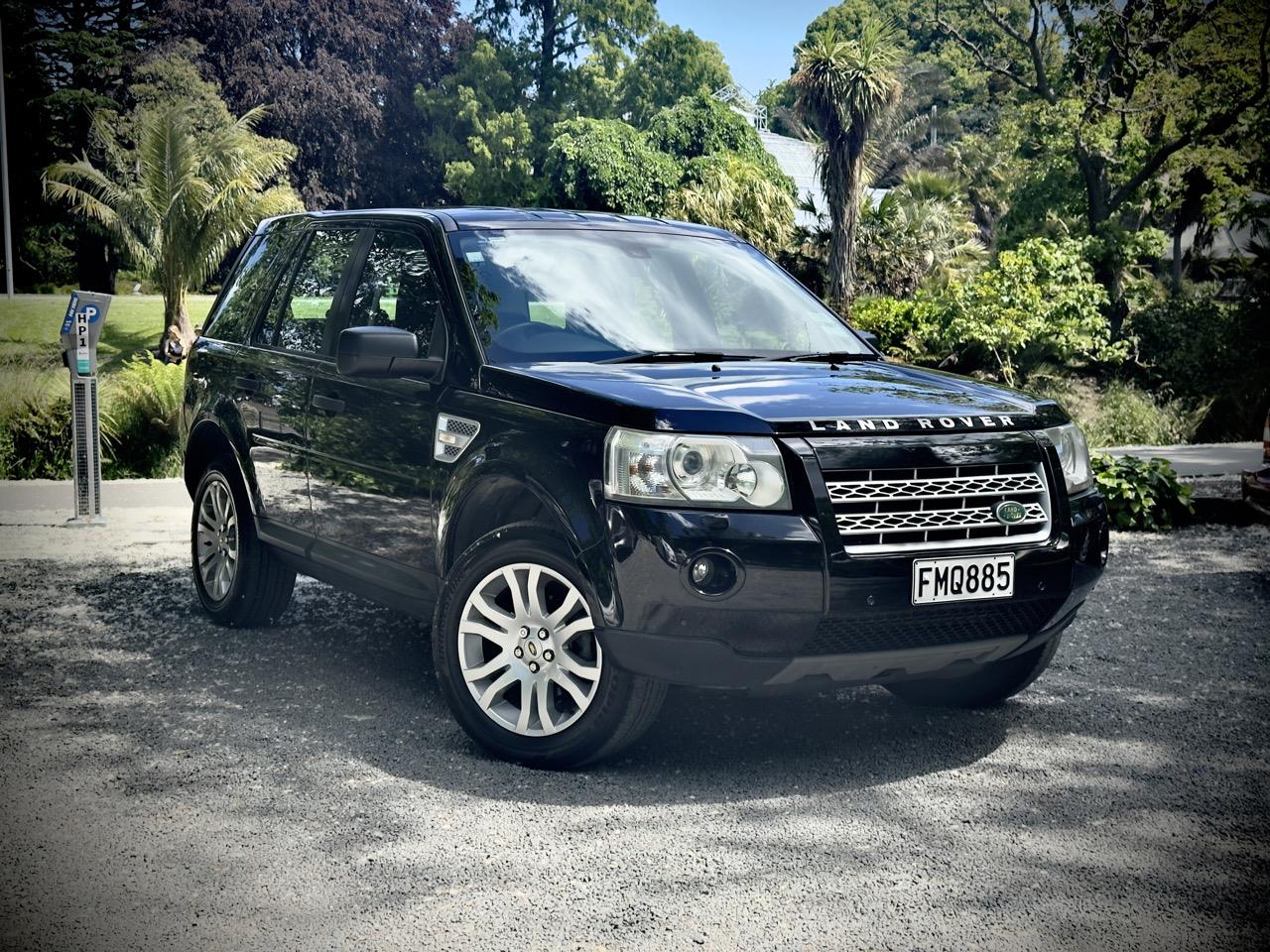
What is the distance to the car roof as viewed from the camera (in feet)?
19.0

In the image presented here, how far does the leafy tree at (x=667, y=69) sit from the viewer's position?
52812 mm

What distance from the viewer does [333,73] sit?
50375mm

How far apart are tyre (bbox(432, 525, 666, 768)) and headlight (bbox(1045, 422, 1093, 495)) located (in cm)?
165

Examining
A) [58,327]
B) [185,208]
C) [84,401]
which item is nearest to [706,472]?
[84,401]

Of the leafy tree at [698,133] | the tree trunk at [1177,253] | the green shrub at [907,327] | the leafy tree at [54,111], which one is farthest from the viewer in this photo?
the leafy tree at [698,133]

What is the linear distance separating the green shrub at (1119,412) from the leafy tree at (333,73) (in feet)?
104

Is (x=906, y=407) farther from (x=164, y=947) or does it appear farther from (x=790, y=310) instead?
(x=164, y=947)

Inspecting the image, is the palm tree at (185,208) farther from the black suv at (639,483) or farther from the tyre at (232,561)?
the black suv at (639,483)

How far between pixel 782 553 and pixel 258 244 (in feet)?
13.0

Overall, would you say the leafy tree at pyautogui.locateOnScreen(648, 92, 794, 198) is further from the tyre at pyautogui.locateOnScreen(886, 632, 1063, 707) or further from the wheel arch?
the tyre at pyautogui.locateOnScreen(886, 632, 1063, 707)

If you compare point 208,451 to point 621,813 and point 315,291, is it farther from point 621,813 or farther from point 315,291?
point 621,813

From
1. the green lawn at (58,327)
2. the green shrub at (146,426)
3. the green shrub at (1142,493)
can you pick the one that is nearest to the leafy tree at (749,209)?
the green lawn at (58,327)

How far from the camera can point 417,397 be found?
213 inches

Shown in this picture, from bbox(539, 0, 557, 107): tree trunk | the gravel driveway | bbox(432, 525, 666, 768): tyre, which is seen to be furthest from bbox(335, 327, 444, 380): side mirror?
bbox(539, 0, 557, 107): tree trunk
